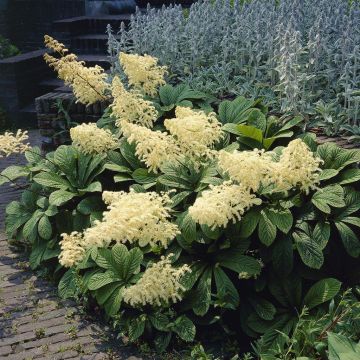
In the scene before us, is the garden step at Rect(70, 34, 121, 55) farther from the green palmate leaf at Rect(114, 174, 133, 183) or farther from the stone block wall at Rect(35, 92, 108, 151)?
the green palmate leaf at Rect(114, 174, 133, 183)

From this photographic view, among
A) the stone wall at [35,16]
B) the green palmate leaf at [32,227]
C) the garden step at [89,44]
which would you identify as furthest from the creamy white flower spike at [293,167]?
the stone wall at [35,16]

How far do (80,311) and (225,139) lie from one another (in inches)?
63.6

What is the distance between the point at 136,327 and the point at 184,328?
30 cm

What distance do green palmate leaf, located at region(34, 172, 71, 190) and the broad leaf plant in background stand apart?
10 centimetres

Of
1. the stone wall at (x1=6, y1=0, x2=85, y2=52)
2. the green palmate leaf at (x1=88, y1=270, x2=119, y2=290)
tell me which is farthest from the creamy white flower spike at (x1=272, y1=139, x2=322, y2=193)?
the stone wall at (x1=6, y1=0, x2=85, y2=52)

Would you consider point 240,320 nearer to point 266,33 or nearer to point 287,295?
point 287,295

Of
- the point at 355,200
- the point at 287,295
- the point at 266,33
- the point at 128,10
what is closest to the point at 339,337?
the point at 287,295

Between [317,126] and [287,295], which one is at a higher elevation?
[317,126]

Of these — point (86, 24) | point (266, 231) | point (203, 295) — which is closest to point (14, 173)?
point (203, 295)

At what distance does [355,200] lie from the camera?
3535 millimetres

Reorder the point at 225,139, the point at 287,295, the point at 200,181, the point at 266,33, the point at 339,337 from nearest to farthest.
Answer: the point at 339,337 < the point at 287,295 < the point at 200,181 < the point at 225,139 < the point at 266,33

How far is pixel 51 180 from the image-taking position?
4.32 m

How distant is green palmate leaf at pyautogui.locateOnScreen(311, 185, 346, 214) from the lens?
3.40m

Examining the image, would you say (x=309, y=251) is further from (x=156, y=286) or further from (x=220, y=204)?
(x=156, y=286)
